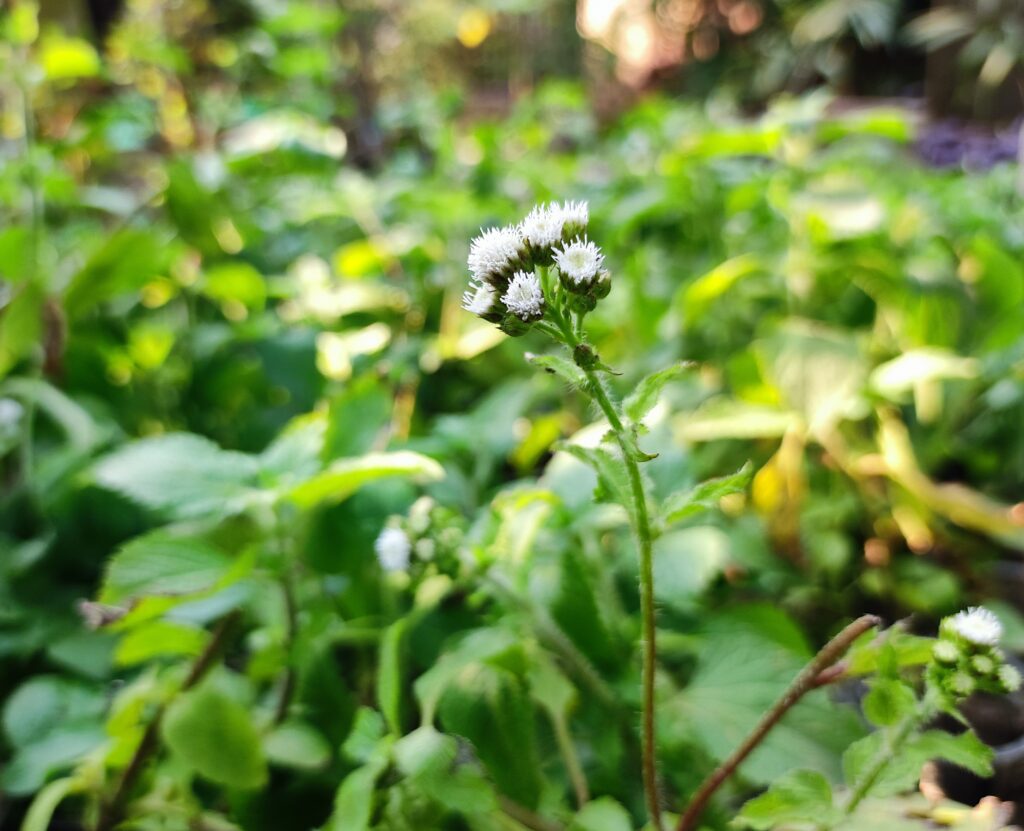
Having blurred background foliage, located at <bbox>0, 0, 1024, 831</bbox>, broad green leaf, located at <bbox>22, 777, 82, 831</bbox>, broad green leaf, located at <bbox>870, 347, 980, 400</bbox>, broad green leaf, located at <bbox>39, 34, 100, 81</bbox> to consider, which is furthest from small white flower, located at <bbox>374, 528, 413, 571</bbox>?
broad green leaf, located at <bbox>39, 34, 100, 81</bbox>

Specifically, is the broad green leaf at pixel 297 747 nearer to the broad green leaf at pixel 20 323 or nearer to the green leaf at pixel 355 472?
the green leaf at pixel 355 472

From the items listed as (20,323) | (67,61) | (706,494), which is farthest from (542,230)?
(67,61)

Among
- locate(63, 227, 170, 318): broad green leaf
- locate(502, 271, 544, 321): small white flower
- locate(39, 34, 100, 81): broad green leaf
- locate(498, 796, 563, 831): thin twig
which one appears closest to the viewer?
locate(502, 271, 544, 321): small white flower

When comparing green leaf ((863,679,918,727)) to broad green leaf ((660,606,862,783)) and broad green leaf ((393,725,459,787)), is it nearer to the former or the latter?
broad green leaf ((660,606,862,783))

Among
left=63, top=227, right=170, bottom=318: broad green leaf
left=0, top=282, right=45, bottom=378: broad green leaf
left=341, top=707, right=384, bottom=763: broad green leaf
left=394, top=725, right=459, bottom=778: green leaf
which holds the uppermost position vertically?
left=63, top=227, right=170, bottom=318: broad green leaf

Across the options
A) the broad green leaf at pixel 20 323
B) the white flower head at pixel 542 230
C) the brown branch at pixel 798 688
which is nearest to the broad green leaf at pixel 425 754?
the brown branch at pixel 798 688

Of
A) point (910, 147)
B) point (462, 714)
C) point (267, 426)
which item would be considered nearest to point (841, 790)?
point (462, 714)

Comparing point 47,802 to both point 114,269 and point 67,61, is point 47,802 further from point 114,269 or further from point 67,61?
point 67,61
